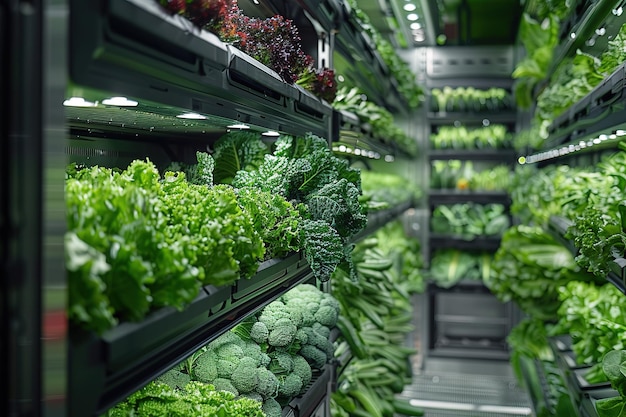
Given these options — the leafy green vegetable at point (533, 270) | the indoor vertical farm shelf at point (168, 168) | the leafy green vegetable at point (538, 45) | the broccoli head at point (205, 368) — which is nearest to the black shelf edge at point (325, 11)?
the indoor vertical farm shelf at point (168, 168)

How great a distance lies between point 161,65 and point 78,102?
262 millimetres

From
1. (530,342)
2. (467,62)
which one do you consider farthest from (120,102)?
(467,62)

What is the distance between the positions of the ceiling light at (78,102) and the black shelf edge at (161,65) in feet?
0.15

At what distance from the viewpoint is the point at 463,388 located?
248 inches

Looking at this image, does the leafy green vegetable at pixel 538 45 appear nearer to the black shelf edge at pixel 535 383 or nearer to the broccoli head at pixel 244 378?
the black shelf edge at pixel 535 383

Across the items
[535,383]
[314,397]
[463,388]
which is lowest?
[463,388]

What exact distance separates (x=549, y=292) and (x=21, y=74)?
4.81 m

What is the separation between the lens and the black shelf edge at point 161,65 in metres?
1.15

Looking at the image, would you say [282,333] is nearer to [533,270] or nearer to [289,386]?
[289,386]

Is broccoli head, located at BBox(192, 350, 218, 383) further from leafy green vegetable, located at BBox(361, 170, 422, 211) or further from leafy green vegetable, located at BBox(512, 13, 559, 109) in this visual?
leafy green vegetable, located at BBox(512, 13, 559, 109)

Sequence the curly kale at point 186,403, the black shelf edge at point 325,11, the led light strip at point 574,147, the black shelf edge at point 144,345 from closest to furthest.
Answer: the black shelf edge at point 144,345 → the curly kale at point 186,403 → the black shelf edge at point 325,11 → the led light strip at point 574,147

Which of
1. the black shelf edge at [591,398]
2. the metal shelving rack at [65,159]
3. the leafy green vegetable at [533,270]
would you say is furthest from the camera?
the leafy green vegetable at [533,270]

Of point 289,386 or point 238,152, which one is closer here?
point 289,386

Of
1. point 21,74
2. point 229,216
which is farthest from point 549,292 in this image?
point 21,74
